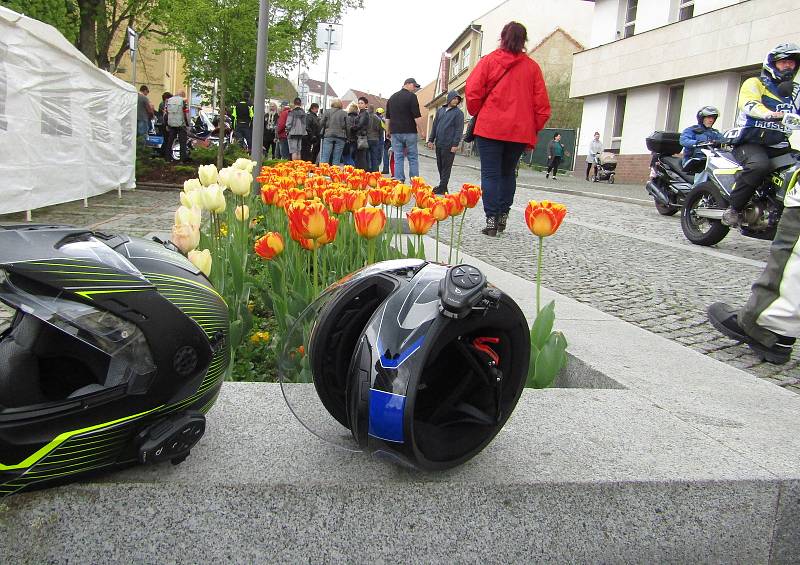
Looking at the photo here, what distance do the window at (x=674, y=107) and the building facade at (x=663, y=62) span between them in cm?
3

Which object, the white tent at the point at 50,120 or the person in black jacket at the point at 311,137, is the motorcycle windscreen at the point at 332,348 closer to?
the white tent at the point at 50,120

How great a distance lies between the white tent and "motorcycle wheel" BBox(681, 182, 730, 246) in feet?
24.0

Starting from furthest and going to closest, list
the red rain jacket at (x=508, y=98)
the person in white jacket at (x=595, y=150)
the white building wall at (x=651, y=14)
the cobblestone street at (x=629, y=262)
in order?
the person in white jacket at (x=595, y=150), the white building wall at (x=651, y=14), the red rain jacket at (x=508, y=98), the cobblestone street at (x=629, y=262)

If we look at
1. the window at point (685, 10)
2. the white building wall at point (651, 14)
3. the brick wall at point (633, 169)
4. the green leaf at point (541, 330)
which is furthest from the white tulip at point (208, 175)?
the white building wall at point (651, 14)

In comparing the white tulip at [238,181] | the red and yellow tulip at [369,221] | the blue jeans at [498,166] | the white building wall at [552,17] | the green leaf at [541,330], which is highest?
the white building wall at [552,17]

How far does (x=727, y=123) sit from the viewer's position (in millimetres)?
19297

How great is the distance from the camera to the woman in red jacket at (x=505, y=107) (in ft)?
22.1

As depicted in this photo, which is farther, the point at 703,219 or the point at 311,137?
the point at 311,137

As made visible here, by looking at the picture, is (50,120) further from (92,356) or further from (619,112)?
(619,112)

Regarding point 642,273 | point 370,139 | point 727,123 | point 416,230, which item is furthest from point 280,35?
point 416,230

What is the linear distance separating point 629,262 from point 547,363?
403cm

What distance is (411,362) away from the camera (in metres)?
1.39

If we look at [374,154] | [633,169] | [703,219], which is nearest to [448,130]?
[374,154]

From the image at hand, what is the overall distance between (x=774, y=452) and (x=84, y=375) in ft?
5.77
